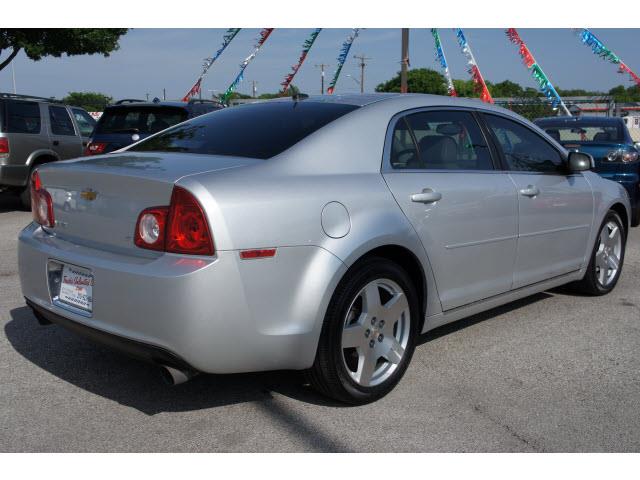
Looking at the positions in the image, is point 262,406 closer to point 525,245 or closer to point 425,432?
point 425,432

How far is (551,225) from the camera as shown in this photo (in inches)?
183

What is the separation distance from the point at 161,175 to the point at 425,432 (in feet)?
5.54

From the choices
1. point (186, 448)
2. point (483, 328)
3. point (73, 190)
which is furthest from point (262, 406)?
point (483, 328)

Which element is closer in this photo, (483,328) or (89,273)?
(89,273)

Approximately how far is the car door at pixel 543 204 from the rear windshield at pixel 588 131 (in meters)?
4.83

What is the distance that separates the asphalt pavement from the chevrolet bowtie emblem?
1.04 metres

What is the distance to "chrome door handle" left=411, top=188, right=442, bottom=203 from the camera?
11.8 ft

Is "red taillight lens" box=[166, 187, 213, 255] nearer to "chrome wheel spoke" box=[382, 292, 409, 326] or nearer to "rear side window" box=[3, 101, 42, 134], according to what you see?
"chrome wheel spoke" box=[382, 292, 409, 326]

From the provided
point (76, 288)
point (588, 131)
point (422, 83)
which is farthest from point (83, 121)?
point (422, 83)

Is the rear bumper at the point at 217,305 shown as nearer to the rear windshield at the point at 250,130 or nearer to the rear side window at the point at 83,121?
the rear windshield at the point at 250,130

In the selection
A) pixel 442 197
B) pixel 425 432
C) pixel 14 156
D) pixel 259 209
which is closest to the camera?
pixel 259 209

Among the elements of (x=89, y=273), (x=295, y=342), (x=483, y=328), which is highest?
(x=89, y=273)

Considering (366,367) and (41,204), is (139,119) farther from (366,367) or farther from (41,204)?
(366,367)
